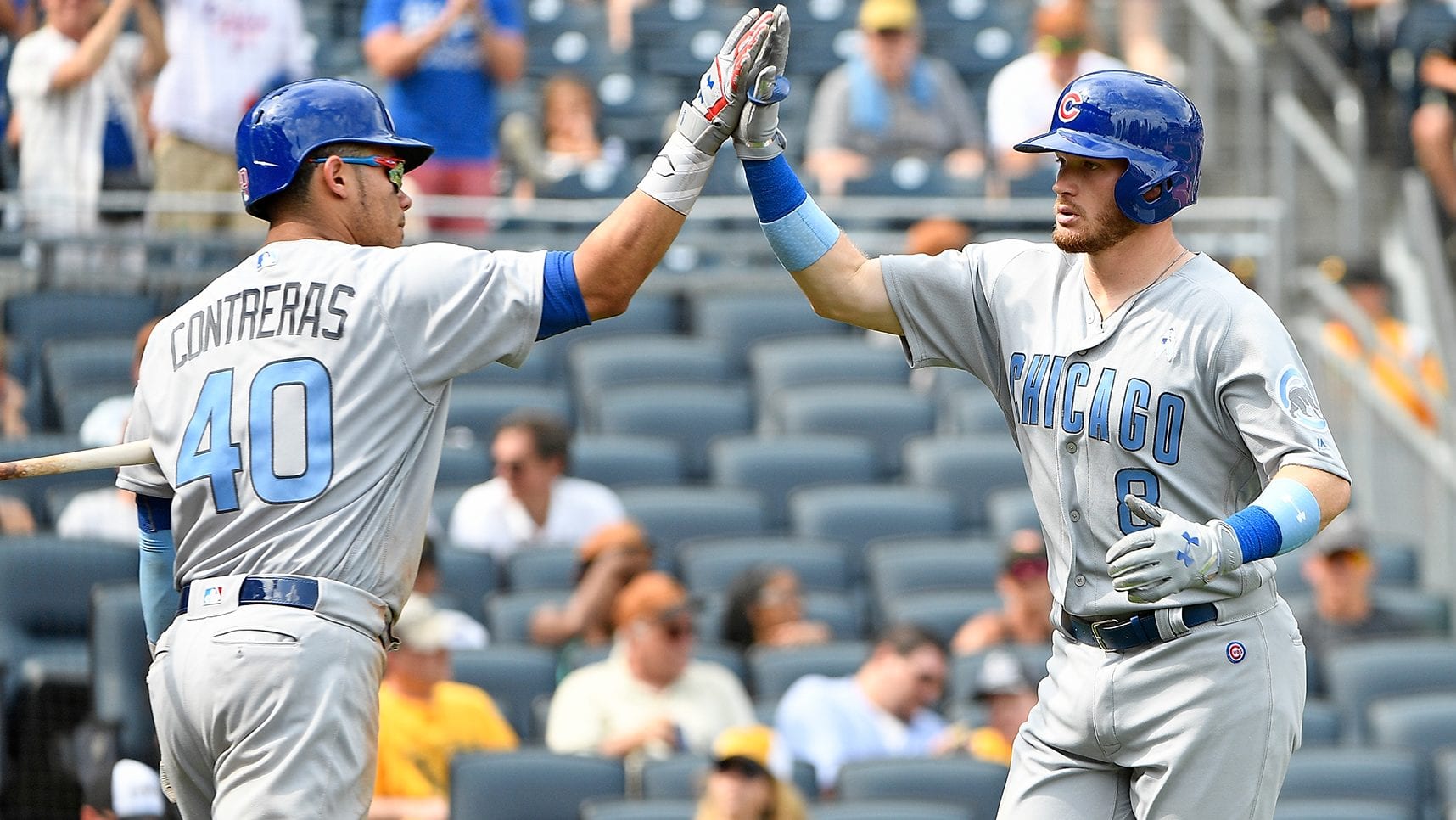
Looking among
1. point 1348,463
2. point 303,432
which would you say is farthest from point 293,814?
point 1348,463

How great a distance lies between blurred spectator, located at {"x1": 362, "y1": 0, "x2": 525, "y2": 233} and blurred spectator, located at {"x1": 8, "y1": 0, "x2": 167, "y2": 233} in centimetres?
123

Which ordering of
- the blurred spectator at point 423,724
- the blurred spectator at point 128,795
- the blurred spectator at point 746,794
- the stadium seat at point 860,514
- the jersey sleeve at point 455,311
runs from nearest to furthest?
the jersey sleeve at point 455,311 < the blurred spectator at point 128,795 < the blurred spectator at point 746,794 < the blurred spectator at point 423,724 < the stadium seat at point 860,514

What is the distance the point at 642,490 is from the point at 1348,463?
3.61 meters

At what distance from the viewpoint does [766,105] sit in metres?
4.23

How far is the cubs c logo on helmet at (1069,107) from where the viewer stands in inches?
162

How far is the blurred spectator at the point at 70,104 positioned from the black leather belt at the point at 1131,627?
650 centimetres

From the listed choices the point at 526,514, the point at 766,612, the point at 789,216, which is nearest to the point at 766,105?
the point at 789,216

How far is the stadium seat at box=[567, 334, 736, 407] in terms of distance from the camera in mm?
10148

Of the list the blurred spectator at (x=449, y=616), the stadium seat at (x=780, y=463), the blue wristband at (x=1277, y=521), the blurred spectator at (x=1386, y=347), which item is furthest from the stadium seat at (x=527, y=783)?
the blurred spectator at (x=1386, y=347)

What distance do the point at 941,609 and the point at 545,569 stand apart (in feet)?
5.33

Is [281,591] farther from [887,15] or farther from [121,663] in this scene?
[887,15]

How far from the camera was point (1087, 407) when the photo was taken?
404 centimetres

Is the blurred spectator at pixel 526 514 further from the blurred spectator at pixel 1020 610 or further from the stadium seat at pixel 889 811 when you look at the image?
the stadium seat at pixel 889 811

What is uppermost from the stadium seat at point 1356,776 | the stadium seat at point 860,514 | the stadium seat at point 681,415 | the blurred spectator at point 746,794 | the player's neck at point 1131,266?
the player's neck at point 1131,266
